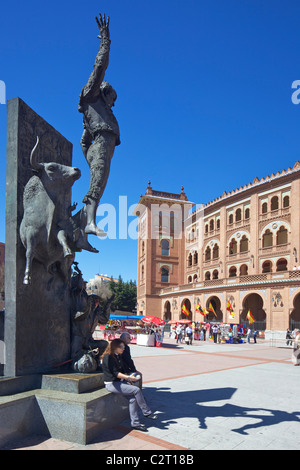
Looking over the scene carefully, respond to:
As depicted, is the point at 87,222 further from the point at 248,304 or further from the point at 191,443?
the point at 248,304

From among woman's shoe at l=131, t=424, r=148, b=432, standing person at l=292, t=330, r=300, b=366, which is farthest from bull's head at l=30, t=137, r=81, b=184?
standing person at l=292, t=330, r=300, b=366

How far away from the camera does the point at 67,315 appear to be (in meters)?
6.11

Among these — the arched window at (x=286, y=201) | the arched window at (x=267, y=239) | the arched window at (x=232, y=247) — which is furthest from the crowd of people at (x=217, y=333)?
the arched window at (x=286, y=201)

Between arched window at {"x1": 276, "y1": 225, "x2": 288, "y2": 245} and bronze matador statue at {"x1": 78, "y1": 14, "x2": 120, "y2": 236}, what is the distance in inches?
1340

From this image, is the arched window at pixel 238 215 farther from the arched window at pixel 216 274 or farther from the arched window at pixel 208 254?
the arched window at pixel 216 274

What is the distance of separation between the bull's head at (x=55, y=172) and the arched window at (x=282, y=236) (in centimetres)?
3487

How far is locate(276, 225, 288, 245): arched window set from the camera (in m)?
37.5

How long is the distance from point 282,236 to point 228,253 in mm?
7914

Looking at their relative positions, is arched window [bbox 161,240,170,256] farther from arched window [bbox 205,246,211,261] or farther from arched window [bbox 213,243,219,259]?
arched window [bbox 213,243,219,259]

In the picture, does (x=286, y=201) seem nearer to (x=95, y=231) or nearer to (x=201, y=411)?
(x=201, y=411)

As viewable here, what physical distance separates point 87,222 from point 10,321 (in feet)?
6.01

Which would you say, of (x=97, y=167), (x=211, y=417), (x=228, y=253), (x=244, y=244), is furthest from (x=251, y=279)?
(x=97, y=167)

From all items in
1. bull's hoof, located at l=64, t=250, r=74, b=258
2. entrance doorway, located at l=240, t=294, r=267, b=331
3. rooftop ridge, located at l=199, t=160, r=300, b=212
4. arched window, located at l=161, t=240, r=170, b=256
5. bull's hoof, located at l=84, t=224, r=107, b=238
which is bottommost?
entrance doorway, located at l=240, t=294, r=267, b=331

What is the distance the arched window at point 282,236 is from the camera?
37.5 metres
